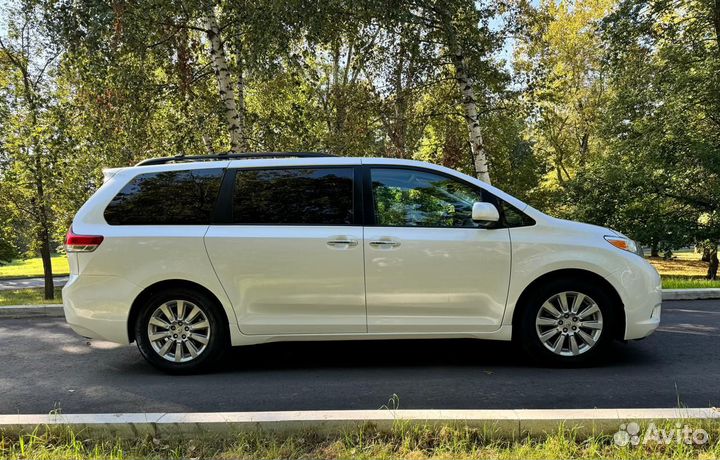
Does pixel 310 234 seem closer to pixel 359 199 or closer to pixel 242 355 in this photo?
pixel 359 199

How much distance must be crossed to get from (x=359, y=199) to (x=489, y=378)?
1.92 meters

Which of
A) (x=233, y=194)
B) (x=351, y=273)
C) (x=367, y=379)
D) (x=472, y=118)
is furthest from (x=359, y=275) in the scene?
(x=472, y=118)

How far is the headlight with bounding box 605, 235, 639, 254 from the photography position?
4401 mm

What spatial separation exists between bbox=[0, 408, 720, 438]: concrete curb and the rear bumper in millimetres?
1349

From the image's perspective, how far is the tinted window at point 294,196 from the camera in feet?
14.6

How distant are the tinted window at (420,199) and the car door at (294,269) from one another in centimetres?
27

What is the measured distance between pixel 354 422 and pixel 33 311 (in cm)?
722

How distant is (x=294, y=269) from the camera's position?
4.32 meters

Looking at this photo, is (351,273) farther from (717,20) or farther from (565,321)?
(717,20)

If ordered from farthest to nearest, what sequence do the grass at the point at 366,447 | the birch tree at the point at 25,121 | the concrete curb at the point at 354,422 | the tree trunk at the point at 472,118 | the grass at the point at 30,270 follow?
the grass at the point at 30,270, the birch tree at the point at 25,121, the tree trunk at the point at 472,118, the concrete curb at the point at 354,422, the grass at the point at 366,447

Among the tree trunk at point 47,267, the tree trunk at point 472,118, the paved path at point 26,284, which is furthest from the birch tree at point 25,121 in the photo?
the tree trunk at point 472,118

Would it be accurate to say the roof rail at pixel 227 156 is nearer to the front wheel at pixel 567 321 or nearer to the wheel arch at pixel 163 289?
the wheel arch at pixel 163 289

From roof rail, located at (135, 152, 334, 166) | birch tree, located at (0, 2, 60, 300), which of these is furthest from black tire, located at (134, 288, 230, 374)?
birch tree, located at (0, 2, 60, 300)

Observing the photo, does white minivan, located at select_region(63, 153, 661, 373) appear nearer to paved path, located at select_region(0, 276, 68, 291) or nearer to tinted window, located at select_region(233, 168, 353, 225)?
tinted window, located at select_region(233, 168, 353, 225)
